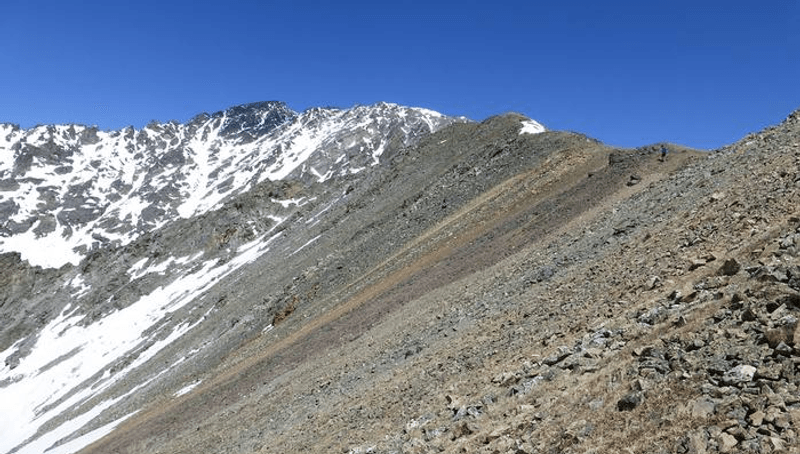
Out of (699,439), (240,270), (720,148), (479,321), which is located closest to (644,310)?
(699,439)

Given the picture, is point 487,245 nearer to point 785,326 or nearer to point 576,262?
point 576,262

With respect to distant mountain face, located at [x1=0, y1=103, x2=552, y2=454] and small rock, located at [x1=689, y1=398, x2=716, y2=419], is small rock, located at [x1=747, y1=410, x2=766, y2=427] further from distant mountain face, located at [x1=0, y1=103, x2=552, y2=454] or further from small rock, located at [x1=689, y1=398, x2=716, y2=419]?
distant mountain face, located at [x1=0, y1=103, x2=552, y2=454]

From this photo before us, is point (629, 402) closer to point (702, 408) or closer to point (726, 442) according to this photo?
point (702, 408)

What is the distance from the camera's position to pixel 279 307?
47.6 m

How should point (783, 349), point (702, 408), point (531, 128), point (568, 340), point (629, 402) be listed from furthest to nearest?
1. point (531, 128)
2. point (568, 340)
3. point (629, 402)
4. point (783, 349)
5. point (702, 408)

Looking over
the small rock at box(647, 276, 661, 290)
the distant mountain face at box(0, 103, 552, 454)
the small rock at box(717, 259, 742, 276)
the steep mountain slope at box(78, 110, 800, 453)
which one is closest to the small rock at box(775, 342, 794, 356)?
the steep mountain slope at box(78, 110, 800, 453)

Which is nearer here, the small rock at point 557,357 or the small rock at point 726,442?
the small rock at point 726,442

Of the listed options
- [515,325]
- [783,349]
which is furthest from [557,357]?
[783,349]

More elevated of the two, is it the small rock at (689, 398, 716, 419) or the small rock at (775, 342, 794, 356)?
the small rock at (775, 342, 794, 356)

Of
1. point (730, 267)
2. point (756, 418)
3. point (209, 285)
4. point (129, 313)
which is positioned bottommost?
point (756, 418)

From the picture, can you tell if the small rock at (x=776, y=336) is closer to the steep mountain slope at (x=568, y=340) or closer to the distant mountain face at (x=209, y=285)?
the steep mountain slope at (x=568, y=340)

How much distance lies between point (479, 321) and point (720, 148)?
12.8 metres

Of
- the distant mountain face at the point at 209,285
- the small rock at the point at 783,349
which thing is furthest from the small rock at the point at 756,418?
the distant mountain face at the point at 209,285

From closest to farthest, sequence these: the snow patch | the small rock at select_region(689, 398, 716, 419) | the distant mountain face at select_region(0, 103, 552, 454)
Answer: the small rock at select_region(689, 398, 716, 419)
the distant mountain face at select_region(0, 103, 552, 454)
the snow patch
